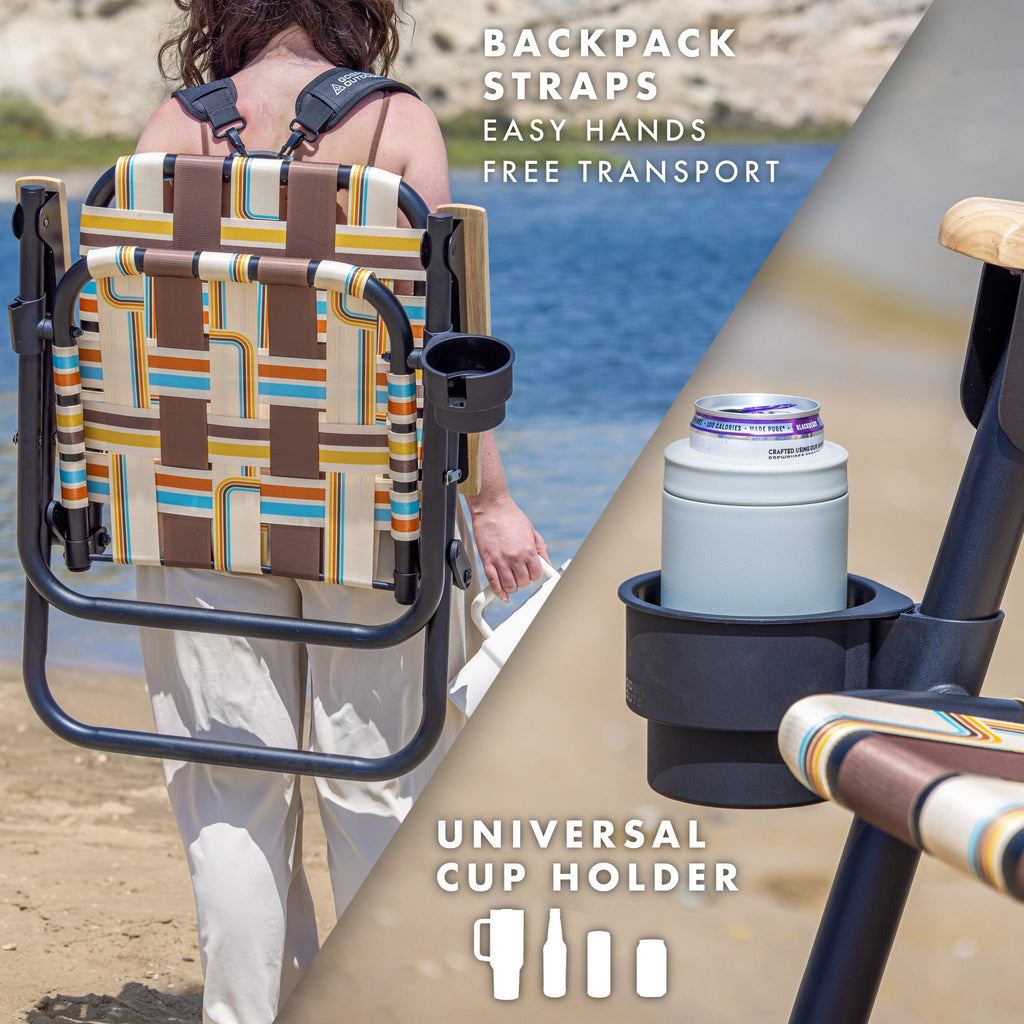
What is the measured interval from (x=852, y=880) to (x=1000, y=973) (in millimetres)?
1144

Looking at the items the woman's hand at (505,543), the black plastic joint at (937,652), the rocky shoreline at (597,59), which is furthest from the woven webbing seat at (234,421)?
the rocky shoreline at (597,59)

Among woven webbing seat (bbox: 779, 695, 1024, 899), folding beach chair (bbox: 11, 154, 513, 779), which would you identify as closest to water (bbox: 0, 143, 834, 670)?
folding beach chair (bbox: 11, 154, 513, 779)

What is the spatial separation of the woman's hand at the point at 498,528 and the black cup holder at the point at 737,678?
53cm

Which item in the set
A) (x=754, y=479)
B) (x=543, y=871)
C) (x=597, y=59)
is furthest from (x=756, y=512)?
(x=597, y=59)

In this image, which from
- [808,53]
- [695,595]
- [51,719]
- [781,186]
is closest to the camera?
[695,595]

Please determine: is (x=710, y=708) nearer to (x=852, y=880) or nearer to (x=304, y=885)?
(x=852, y=880)

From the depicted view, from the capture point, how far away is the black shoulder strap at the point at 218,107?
1.67 m

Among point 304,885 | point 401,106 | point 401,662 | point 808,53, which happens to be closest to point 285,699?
point 401,662

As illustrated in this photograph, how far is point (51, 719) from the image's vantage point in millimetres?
1655

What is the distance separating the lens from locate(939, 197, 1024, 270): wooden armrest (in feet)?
3.88

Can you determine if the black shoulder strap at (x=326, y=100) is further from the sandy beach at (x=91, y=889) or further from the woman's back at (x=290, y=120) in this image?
the sandy beach at (x=91, y=889)

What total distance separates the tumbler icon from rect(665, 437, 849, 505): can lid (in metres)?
1.13

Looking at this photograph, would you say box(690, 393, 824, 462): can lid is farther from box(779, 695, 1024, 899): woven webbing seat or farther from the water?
the water

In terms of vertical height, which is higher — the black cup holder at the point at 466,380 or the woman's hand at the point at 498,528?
the black cup holder at the point at 466,380
